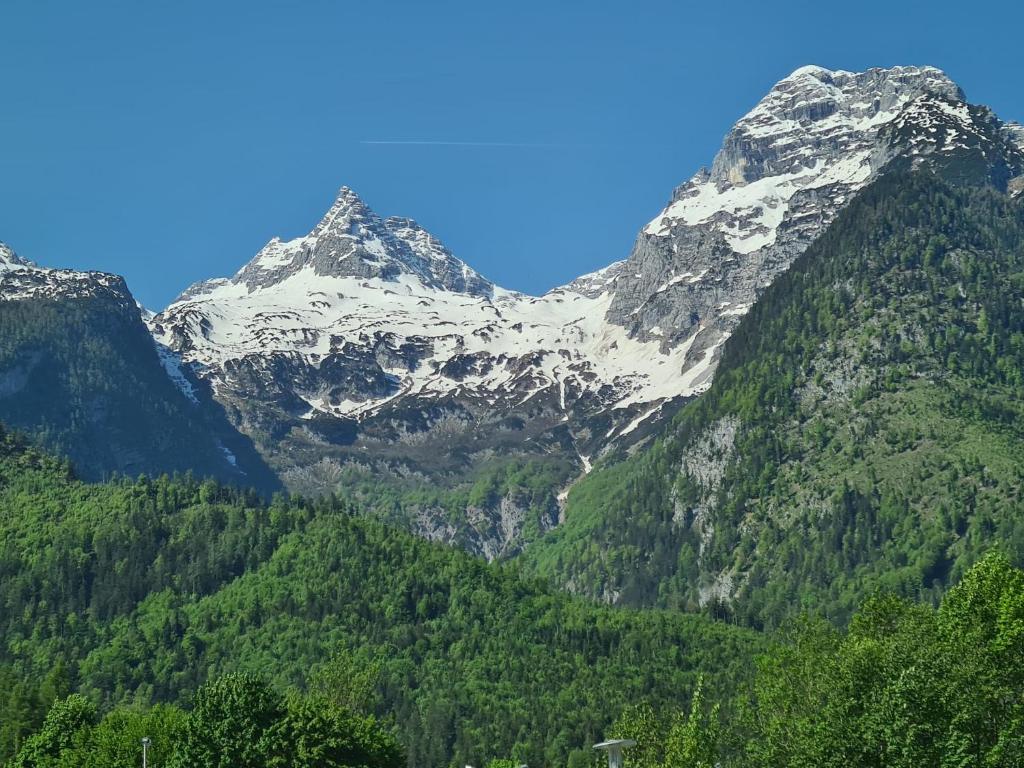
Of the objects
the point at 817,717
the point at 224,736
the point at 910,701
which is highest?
the point at 224,736

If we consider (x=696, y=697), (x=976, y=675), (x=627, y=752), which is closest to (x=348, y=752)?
(x=627, y=752)

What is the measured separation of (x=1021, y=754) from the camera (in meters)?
106

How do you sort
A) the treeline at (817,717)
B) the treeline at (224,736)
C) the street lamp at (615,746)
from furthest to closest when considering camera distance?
the treeline at (224,736), the treeline at (817,717), the street lamp at (615,746)

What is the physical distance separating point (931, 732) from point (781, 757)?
1073 inches

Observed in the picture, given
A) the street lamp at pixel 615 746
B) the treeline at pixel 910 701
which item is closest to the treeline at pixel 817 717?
the treeline at pixel 910 701

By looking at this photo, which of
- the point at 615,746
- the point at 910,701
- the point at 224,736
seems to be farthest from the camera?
the point at 224,736

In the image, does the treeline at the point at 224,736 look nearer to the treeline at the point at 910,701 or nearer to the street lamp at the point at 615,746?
the treeline at the point at 910,701

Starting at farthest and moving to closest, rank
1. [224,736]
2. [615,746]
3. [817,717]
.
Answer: [224,736]
[817,717]
[615,746]

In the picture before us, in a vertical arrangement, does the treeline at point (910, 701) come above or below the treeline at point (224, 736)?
below

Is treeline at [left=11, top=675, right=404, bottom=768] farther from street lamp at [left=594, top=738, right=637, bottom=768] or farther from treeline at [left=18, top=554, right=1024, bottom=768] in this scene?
street lamp at [left=594, top=738, right=637, bottom=768]

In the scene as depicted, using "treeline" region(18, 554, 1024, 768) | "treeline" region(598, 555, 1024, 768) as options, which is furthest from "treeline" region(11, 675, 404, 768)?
"treeline" region(598, 555, 1024, 768)

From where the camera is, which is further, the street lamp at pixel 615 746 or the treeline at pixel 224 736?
the treeline at pixel 224 736

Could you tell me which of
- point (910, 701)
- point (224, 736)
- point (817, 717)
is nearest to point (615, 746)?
point (910, 701)

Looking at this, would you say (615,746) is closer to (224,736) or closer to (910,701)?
(910,701)
